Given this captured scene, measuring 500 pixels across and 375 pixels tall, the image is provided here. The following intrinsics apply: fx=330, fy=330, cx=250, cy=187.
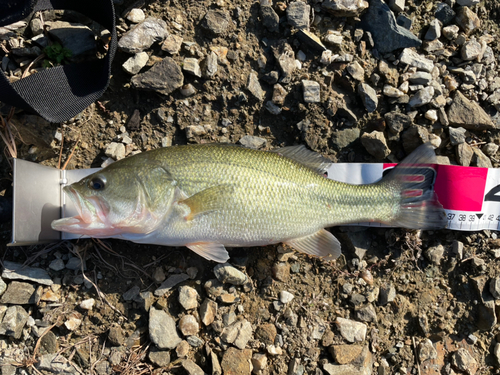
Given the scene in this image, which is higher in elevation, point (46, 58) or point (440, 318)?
point (46, 58)

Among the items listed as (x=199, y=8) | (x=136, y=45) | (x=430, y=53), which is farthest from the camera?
(x=430, y=53)

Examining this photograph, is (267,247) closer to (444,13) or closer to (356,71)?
(356,71)

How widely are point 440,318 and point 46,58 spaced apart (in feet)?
16.9

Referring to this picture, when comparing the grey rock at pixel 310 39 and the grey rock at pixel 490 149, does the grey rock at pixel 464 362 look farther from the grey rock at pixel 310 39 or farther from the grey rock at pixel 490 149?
the grey rock at pixel 310 39

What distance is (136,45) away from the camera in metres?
3.49

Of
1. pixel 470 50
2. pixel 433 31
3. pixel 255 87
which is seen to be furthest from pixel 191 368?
pixel 470 50

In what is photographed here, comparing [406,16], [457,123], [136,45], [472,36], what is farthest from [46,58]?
[472,36]

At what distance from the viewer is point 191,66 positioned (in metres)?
3.59

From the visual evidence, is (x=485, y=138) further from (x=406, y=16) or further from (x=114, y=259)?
(x=114, y=259)

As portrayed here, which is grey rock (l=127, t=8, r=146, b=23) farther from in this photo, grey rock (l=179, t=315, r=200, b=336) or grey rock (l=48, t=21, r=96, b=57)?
grey rock (l=179, t=315, r=200, b=336)

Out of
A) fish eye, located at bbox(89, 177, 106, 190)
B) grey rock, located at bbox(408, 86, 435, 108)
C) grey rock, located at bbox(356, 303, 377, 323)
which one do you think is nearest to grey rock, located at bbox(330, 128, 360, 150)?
grey rock, located at bbox(408, 86, 435, 108)

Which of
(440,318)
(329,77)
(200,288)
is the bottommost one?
(440,318)

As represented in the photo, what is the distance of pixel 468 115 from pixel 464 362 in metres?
2.76

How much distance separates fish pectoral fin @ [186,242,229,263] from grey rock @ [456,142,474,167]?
2855 millimetres
